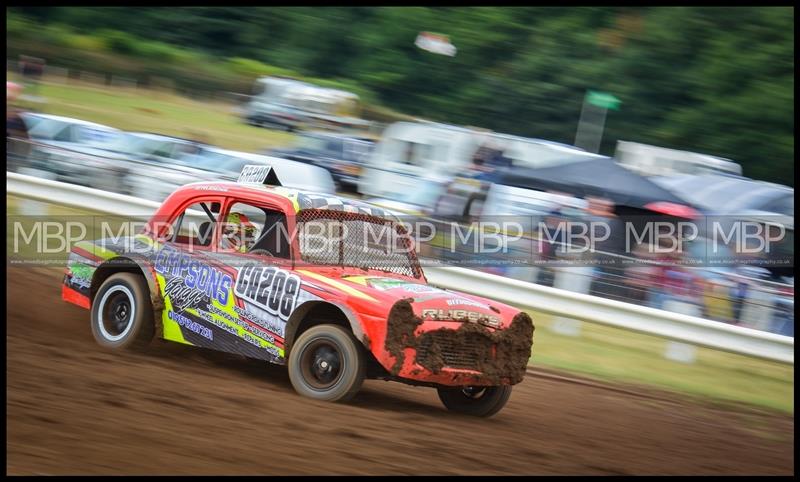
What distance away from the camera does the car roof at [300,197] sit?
8078 millimetres

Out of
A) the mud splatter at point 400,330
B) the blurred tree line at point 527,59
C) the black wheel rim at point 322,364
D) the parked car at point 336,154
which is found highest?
the blurred tree line at point 527,59

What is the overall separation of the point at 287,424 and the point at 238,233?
2301 millimetres

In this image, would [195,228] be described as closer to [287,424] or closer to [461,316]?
[461,316]

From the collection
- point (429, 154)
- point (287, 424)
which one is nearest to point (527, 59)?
point (429, 154)

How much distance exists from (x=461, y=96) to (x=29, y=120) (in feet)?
61.5

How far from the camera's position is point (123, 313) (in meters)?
8.62

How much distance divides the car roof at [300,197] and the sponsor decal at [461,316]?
4.55ft

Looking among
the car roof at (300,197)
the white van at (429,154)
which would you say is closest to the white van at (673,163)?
the white van at (429,154)

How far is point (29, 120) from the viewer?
18031 mm

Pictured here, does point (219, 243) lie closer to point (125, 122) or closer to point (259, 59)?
point (125, 122)

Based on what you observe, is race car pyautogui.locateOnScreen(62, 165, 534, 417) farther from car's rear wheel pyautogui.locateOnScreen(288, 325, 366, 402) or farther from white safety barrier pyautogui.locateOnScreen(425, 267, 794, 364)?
white safety barrier pyautogui.locateOnScreen(425, 267, 794, 364)

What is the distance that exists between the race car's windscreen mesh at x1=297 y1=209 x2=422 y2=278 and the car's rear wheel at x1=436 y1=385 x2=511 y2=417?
998 mm

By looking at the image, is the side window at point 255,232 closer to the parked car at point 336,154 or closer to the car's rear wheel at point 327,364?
the car's rear wheel at point 327,364

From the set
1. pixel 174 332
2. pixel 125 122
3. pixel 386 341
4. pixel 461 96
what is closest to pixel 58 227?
pixel 174 332
